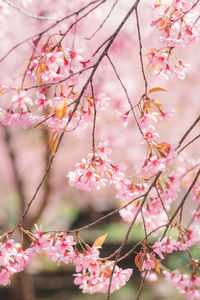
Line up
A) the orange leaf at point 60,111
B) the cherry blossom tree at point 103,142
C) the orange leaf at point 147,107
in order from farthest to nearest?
the orange leaf at point 147,107 → the cherry blossom tree at point 103,142 → the orange leaf at point 60,111

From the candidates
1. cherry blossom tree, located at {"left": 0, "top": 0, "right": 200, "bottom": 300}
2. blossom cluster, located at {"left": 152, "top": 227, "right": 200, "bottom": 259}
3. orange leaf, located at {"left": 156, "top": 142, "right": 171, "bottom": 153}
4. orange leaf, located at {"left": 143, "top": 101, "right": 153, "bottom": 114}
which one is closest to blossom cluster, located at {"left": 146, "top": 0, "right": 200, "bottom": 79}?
cherry blossom tree, located at {"left": 0, "top": 0, "right": 200, "bottom": 300}

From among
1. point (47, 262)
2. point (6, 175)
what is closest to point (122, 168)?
point (47, 262)

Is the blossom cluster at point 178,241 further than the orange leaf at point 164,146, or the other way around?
the blossom cluster at point 178,241

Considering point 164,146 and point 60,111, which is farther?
point 164,146

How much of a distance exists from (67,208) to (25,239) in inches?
318

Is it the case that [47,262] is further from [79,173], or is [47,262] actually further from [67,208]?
[79,173]

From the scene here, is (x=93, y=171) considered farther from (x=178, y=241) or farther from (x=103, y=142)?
(x=178, y=241)

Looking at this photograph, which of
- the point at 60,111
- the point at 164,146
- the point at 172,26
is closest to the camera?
the point at 60,111

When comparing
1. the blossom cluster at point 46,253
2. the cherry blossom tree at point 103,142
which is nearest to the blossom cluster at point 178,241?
the cherry blossom tree at point 103,142

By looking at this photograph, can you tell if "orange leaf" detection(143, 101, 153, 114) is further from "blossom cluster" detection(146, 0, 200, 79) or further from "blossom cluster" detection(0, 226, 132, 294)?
"blossom cluster" detection(0, 226, 132, 294)

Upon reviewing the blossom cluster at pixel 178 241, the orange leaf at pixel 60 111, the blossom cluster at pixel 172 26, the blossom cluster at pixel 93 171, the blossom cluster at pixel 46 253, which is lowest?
the blossom cluster at pixel 178 241

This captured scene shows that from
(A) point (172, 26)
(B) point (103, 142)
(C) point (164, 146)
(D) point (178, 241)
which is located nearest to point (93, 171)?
(B) point (103, 142)

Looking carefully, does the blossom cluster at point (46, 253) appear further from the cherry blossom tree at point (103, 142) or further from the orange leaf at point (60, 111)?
the orange leaf at point (60, 111)

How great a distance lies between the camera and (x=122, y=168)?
175 cm
